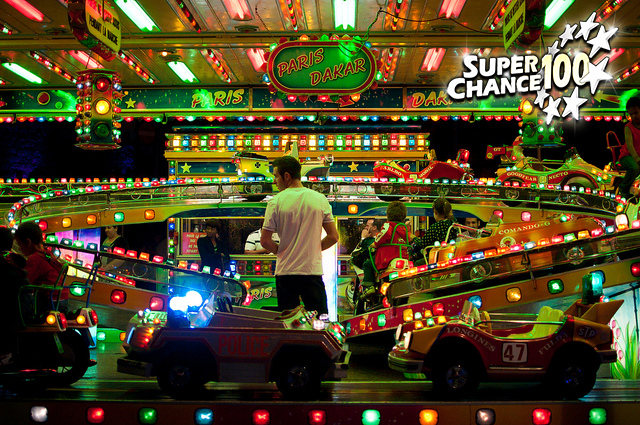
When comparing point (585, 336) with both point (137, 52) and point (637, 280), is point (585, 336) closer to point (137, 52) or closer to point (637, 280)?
point (637, 280)

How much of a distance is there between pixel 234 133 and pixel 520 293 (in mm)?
10655

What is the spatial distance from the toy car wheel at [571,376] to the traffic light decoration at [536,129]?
19.2 feet

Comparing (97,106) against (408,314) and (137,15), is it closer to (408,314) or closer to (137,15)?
(137,15)

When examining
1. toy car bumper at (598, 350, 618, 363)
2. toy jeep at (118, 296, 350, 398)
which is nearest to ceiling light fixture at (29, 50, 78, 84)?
toy jeep at (118, 296, 350, 398)

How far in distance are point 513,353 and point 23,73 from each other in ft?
46.5

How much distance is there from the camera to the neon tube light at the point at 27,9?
10.2 meters

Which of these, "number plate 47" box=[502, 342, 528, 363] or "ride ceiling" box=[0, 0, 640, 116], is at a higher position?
"ride ceiling" box=[0, 0, 640, 116]

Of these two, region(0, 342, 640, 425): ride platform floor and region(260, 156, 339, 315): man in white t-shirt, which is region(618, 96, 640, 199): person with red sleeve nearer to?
region(0, 342, 640, 425): ride platform floor

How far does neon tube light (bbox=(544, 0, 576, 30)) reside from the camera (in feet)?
32.8

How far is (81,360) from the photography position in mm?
4312

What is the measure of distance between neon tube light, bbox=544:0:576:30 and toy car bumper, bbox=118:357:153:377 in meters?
9.00

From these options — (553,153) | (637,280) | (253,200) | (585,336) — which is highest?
(553,153)

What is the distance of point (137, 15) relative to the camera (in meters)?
10.7

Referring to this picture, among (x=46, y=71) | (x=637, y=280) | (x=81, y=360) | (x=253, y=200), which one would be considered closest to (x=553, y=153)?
(x=253, y=200)
